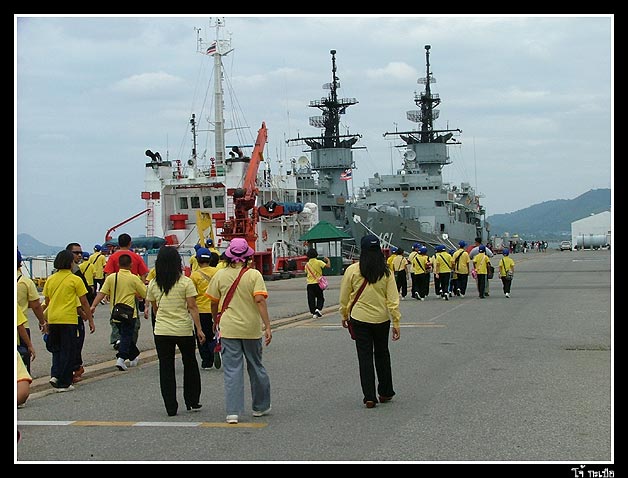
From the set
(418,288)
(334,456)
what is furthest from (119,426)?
(418,288)

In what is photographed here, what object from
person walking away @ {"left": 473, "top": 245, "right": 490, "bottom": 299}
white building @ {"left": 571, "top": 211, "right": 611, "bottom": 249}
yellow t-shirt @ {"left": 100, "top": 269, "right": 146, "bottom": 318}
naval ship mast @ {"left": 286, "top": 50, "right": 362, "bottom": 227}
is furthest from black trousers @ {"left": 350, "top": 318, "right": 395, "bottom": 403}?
white building @ {"left": 571, "top": 211, "right": 611, "bottom": 249}

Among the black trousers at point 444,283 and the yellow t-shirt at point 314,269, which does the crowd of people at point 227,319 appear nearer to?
the yellow t-shirt at point 314,269

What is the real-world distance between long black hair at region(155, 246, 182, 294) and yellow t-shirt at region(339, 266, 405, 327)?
1774 mm

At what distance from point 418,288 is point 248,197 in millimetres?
14960

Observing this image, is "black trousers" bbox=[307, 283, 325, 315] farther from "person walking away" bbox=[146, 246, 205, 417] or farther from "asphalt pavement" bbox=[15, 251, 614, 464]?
"person walking away" bbox=[146, 246, 205, 417]

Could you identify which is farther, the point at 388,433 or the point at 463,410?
the point at 463,410

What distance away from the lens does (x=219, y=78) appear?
42438 millimetres

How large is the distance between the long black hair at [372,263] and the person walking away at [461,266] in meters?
16.6

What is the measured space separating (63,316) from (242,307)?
2.85 meters

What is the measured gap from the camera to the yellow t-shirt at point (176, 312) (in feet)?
31.0

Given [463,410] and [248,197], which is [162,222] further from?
[463,410]

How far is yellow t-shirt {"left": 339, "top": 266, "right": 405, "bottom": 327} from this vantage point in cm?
952

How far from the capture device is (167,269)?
9.59m

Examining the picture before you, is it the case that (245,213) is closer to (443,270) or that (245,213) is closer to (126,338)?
(443,270)
